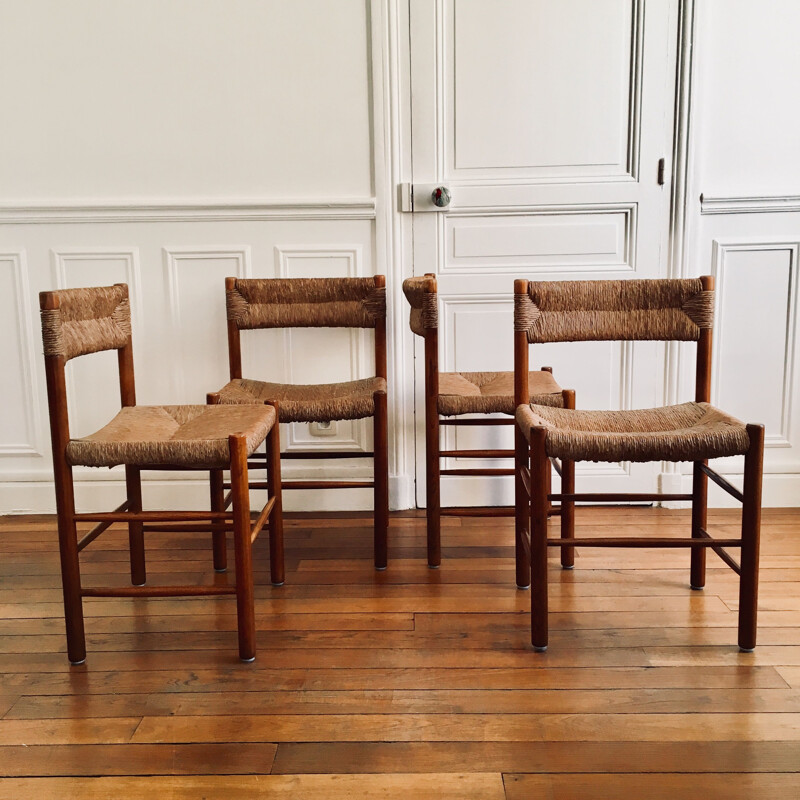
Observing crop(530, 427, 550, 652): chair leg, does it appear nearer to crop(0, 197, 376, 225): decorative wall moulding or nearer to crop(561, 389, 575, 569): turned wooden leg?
crop(561, 389, 575, 569): turned wooden leg

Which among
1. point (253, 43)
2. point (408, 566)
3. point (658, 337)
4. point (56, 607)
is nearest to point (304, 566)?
point (408, 566)

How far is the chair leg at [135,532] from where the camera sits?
6.73ft

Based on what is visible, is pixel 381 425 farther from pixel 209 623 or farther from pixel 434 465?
pixel 209 623

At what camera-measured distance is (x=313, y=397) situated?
2.32 meters

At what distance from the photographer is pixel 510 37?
254 centimetres

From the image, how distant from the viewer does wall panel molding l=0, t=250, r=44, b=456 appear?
268cm

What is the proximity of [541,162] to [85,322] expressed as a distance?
1.53m

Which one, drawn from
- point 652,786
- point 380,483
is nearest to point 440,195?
point 380,483

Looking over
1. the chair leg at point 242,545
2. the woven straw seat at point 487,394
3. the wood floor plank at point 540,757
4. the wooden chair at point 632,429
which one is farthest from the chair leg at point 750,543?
the chair leg at point 242,545

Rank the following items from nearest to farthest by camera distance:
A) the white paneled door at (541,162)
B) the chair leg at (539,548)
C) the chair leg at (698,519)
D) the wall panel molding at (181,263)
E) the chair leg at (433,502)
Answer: the chair leg at (539,548)
the chair leg at (698,519)
the chair leg at (433,502)
the white paneled door at (541,162)
the wall panel molding at (181,263)

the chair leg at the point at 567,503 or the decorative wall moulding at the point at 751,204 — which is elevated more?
the decorative wall moulding at the point at 751,204

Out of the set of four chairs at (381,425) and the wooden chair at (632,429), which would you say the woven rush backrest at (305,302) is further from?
the wooden chair at (632,429)

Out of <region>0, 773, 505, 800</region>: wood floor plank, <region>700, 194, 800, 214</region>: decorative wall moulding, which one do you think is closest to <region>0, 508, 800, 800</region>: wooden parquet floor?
<region>0, 773, 505, 800</region>: wood floor plank

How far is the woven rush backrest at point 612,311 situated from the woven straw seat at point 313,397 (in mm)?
516
